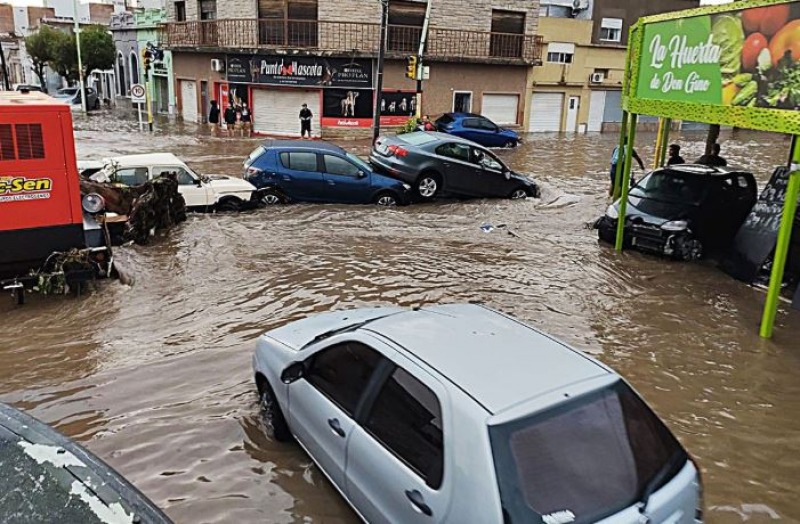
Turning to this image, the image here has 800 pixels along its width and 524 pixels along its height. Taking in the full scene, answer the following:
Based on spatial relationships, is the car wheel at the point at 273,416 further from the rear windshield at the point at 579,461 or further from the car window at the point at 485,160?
the car window at the point at 485,160

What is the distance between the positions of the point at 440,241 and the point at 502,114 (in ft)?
73.7

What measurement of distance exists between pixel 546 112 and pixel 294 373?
32.1 m

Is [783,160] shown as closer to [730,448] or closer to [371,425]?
[730,448]

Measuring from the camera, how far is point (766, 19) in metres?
7.73

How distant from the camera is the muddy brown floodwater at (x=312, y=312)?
496cm

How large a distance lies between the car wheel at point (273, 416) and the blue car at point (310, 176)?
29.2 ft

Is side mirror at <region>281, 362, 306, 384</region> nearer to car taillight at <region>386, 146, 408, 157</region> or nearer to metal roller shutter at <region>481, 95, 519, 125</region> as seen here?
car taillight at <region>386, 146, 408, 157</region>

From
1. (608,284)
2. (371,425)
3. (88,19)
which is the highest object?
(88,19)

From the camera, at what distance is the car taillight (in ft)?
50.9

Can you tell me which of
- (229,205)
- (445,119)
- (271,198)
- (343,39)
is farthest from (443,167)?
(343,39)

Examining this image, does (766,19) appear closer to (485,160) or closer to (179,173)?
(485,160)

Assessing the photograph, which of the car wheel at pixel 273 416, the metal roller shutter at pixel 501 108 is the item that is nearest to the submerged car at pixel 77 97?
the metal roller shutter at pixel 501 108

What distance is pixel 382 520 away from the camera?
3.73 meters

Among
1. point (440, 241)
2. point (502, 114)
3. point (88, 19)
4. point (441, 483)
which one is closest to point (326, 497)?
point (441, 483)
